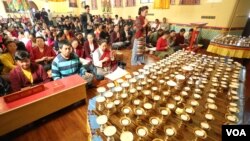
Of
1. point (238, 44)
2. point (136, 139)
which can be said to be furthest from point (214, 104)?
point (238, 44)

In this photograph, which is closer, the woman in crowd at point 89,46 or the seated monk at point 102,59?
the seated monk at point 102,59

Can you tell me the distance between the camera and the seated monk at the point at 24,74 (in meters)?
2.12

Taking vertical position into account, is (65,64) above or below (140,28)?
below

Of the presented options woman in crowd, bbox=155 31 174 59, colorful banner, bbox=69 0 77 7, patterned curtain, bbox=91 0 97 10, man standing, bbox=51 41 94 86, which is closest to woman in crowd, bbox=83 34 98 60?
man standing, bbox=51 41 94 86

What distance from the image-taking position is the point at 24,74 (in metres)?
2.23

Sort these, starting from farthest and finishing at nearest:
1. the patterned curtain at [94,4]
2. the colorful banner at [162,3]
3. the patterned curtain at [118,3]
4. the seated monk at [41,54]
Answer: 1. the patterned curtain at [94,4]
2. the patterned curtain at [118,3]
3. the colorful banner at [162,3]
4. the seated monk at [41,54]

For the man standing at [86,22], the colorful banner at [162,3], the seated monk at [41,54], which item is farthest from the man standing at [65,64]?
the colorful banner at [162,3]

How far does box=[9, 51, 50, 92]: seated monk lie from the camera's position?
2.12 m

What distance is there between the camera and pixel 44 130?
6.64 ft

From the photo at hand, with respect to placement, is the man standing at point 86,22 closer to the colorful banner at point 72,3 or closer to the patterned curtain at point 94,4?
the patterned curtain at point 94,4

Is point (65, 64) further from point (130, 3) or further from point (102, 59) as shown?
point (130, 3)

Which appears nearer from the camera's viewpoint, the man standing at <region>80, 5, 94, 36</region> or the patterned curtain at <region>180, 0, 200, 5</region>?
the patterned curtain at <region>180, 0, 200, 5</region>

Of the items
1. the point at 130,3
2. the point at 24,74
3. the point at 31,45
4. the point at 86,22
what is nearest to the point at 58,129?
the point at 24,74

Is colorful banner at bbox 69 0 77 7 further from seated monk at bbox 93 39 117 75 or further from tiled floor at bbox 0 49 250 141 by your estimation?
tiled floor at bbox 0 49 250 141
